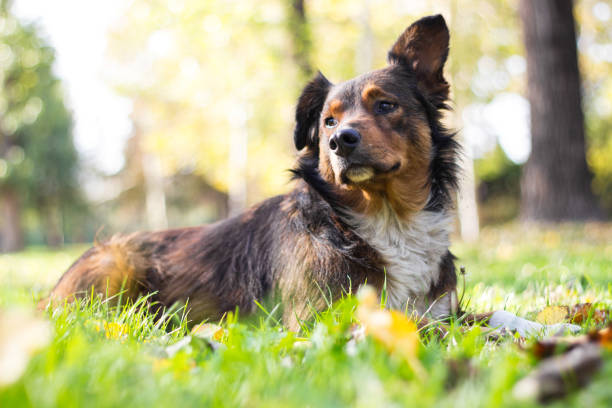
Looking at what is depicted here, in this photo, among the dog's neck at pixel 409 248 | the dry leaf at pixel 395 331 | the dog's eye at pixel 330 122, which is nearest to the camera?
the dry leaf at pixel 395 331

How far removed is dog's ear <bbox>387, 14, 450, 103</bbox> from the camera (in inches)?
127

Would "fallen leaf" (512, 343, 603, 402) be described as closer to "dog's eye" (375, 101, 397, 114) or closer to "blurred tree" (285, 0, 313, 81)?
"dog's eye" (375, 101, 397, 114)

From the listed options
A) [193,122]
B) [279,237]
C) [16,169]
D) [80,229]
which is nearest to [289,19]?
[193,122]

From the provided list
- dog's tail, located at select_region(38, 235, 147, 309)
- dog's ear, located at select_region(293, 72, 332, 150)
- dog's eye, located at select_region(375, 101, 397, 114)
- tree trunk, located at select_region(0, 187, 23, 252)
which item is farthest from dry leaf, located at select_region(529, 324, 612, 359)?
tree trunk, located at select_region(0, 187, 23, 252)

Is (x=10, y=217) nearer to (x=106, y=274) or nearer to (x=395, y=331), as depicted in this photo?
(x=106, y=274)

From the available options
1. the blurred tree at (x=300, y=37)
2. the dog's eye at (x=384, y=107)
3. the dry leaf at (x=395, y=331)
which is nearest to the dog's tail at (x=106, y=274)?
the dog's eye at (x=384, y=107)

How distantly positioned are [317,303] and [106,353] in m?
1.39

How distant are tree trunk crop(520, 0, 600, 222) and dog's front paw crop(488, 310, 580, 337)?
6610 millimetres

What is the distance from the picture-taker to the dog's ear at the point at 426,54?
3.21 metres

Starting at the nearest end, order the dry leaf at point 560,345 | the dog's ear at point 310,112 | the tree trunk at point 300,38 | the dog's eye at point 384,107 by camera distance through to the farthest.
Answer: the dry leaf at point 560,345 → the dog's eye at point 384,107 → the dog's ear at point 310,112 → the tree trunk at point 300,38

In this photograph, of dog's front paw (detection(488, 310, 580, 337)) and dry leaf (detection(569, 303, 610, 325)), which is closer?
dog's front paw (detection(488, 310, 580, 337))

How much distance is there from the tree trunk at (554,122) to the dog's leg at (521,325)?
6.51 meters

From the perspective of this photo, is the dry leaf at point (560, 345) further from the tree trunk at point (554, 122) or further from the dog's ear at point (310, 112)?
the tree trunk at point (554, 122)

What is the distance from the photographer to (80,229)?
117 feet
